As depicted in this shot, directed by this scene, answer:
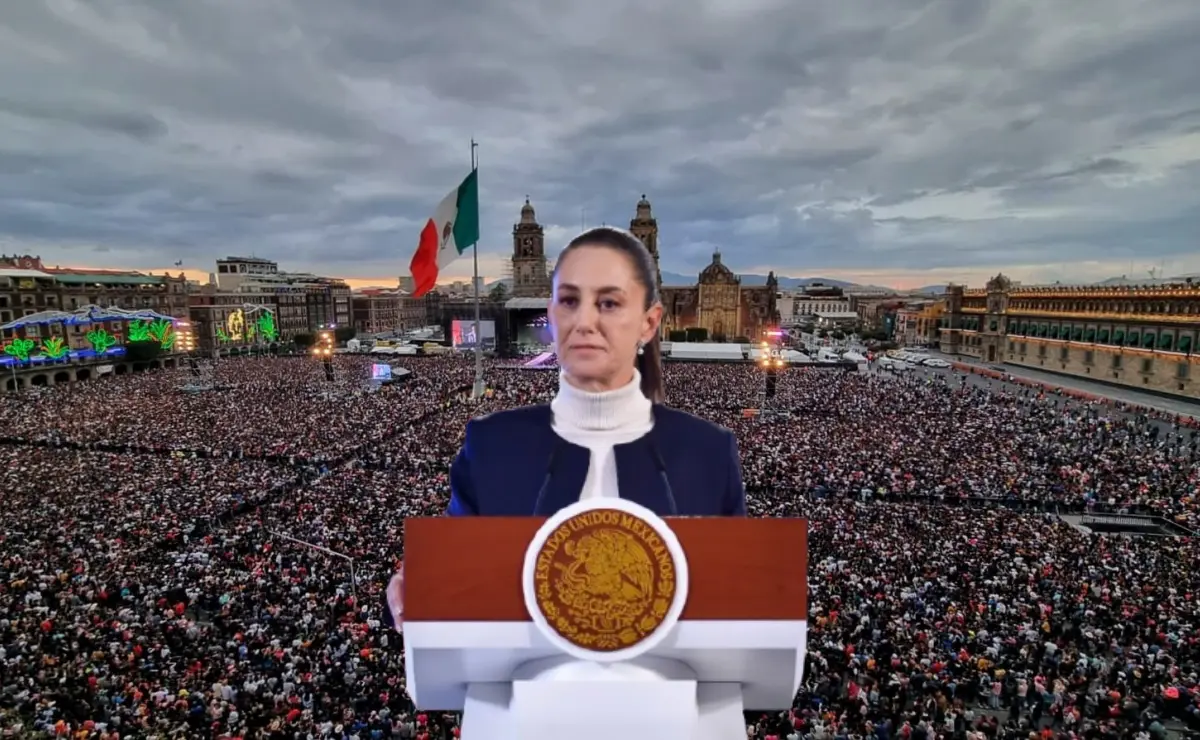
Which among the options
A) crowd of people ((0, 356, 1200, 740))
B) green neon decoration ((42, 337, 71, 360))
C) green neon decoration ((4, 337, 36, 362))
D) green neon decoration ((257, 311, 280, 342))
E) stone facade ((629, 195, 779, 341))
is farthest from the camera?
stone facade ((629, 195, 779, 341))

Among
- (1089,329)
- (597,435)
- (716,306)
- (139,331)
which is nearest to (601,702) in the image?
(597,435)

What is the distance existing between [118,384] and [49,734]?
4068 cm

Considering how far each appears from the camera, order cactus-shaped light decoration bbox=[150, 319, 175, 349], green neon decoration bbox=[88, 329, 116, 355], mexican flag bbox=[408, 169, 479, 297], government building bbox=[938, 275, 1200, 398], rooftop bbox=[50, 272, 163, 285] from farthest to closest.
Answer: rooftop bbox=[50, 272, 163, 285] < cactus-shaped light decoration bbox=[150, 319, 175, 349] < green neon decoration bbox=[88, 329, 116, 355] < government building bbox=[938, 275, 1200, 398] < mexican flag bbox=[408, 169, 479, 297]

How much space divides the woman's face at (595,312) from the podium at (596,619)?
30.1 inches

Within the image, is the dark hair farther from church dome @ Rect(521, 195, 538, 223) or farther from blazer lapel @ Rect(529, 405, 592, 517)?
church dome @ Rect(521, 195, 538, 223)

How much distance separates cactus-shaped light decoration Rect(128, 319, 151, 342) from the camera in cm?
5169

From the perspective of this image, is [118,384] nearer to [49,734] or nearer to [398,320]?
[49,734]

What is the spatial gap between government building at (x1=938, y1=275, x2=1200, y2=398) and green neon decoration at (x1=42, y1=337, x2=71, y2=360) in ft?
253

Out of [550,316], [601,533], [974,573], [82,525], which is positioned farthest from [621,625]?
[82,525]

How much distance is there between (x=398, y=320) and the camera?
11275 cm

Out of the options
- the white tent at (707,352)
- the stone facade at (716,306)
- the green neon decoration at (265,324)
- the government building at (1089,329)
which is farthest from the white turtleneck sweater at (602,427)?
the stone facade at (716,306)

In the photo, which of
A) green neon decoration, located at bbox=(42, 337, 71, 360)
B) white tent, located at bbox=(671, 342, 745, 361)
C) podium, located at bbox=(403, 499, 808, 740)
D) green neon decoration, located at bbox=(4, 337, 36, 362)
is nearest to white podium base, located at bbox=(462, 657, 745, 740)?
podium, located at bbox=(403, 499, 808, 740)

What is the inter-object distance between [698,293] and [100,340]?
2517 inches

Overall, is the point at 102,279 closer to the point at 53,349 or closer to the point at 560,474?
the point at 53,349
